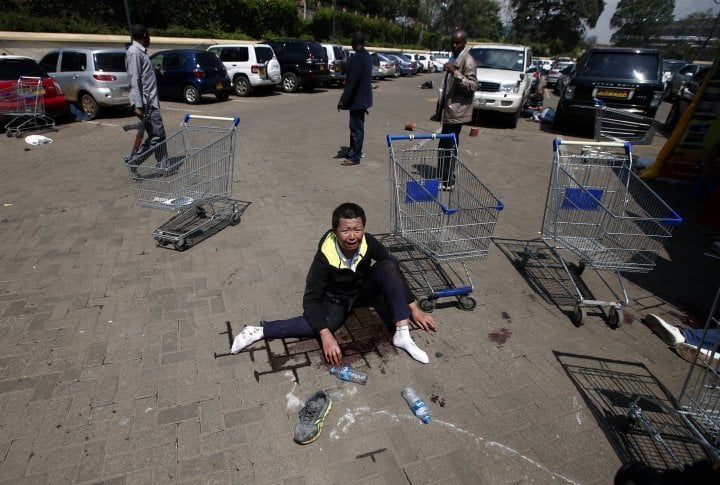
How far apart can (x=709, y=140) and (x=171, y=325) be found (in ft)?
29.9

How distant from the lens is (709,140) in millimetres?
7176

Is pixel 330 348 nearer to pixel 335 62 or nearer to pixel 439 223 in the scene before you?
pixel 439 223

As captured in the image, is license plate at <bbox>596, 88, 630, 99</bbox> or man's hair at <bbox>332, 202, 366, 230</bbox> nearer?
man's hair at <bbox>332, 202, 366, 230</bbox>

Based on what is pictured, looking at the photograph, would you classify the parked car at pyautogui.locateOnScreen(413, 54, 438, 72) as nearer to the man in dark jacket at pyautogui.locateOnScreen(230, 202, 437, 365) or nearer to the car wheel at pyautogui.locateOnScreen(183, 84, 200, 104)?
the car wheel at pyautogui.locateOnScreen(183, 84, 200, 104)

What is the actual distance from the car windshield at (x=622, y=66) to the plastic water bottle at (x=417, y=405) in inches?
423

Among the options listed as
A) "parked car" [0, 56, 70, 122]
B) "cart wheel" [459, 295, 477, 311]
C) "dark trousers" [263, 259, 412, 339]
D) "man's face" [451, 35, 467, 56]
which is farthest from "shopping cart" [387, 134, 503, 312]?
"parked car" [0, 56, 70, 122]

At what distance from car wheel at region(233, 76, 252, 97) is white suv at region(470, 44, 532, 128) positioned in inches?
345

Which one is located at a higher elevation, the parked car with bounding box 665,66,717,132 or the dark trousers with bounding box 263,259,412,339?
the parked car with bounding box 665,66,717,132

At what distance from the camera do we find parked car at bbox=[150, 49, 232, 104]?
1326 centimetres

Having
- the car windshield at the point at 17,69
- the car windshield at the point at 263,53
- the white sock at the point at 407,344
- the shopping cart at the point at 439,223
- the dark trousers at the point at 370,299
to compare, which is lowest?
the white sock at the point at 407,344

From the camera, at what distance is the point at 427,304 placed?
364 cm

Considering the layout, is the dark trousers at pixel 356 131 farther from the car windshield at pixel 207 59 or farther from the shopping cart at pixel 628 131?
the car windshield at pixel 207 59

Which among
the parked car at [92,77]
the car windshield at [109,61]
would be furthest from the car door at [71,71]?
the car windshield at [109,61]

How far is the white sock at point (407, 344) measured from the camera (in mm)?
3096
